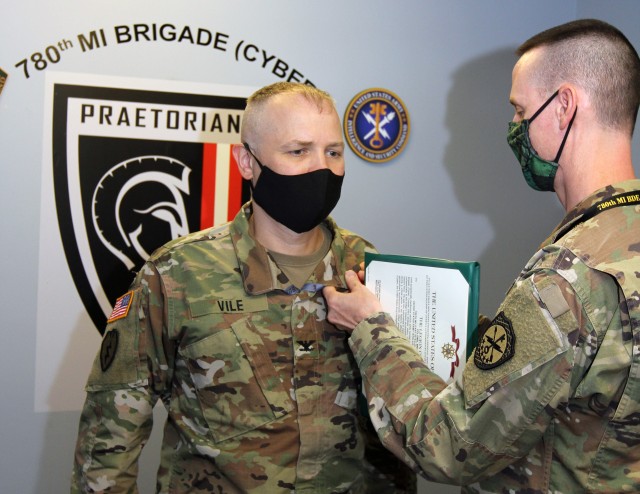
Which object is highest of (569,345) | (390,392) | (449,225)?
(449,225)

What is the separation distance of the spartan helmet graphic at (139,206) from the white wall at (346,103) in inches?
7.6

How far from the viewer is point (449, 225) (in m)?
2.69

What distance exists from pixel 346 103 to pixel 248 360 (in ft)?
4.34

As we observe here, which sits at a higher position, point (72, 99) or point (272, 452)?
point (72, 99)

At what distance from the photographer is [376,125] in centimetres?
255

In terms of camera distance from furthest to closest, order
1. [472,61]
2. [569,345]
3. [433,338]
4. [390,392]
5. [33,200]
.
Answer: [472,61] → [33,200] → [433,338] → [390,392] → [569,345]

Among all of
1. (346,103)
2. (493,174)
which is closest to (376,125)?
(346,103)

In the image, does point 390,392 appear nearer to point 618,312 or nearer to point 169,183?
point 618,312

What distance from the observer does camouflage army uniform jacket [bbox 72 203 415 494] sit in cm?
147

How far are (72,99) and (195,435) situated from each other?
1.31 m

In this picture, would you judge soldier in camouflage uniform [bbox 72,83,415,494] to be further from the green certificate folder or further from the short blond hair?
the green certificate folder

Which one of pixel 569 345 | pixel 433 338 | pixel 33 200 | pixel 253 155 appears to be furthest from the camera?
pixel 33 200

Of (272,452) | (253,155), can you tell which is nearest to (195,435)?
(272,452)

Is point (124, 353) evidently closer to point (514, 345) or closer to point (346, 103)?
point (514, 345)
